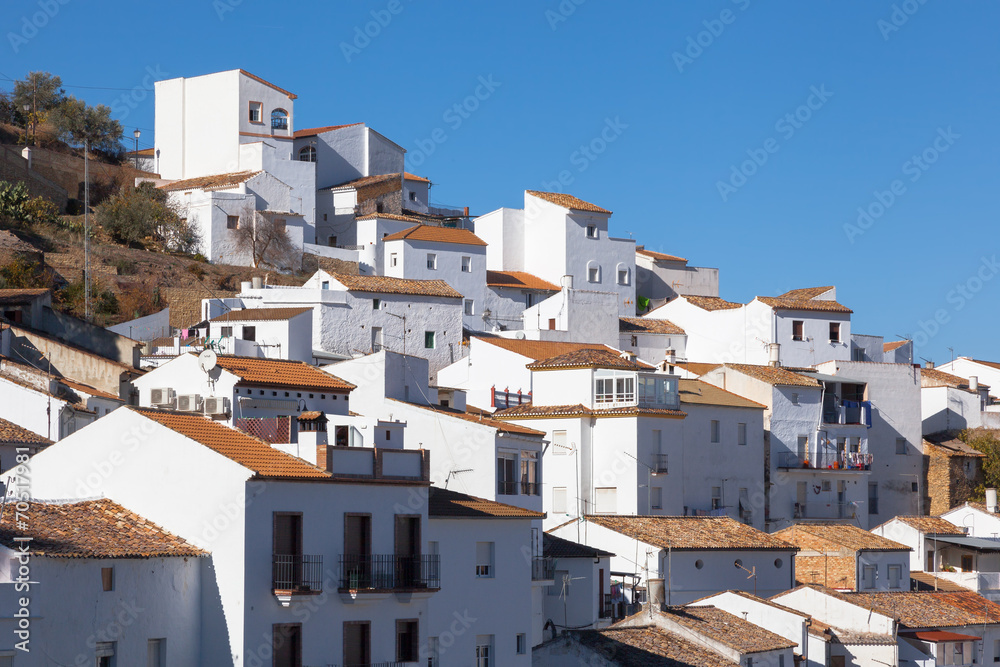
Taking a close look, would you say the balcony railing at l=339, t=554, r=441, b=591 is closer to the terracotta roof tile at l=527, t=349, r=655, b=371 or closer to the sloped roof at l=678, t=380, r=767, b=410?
the terracotta roof tile at l=527, t=349, r=655, b=371

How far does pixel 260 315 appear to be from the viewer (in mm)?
55625

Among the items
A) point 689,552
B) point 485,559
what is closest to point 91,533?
point 485,559

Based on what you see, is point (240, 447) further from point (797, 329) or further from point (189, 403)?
point (797, 329)

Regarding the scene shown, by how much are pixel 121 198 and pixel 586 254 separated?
2392cm

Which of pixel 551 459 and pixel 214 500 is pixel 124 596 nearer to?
pixel 214 500

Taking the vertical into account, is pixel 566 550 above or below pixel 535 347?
below

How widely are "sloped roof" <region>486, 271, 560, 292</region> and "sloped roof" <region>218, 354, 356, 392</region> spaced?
35.6 metres

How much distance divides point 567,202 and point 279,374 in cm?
4317

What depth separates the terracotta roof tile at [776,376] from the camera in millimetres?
58250

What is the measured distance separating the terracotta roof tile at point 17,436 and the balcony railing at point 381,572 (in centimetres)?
1034

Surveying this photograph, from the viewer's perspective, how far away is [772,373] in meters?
59.7

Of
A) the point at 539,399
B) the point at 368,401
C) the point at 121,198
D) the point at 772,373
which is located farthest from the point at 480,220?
the point at 368,401

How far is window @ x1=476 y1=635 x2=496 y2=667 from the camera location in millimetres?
32875

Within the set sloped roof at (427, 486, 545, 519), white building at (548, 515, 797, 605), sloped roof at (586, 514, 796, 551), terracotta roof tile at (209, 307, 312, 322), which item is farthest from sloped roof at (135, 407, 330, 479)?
terracotta roof tile at (209, 307, 312, 322)
